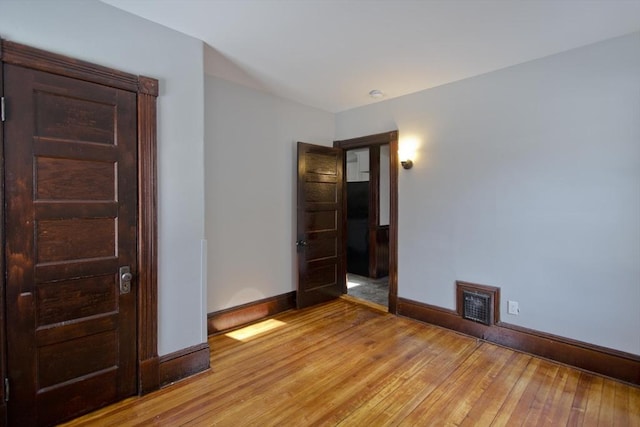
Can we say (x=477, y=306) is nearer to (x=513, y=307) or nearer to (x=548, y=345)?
(x=513, y=307)

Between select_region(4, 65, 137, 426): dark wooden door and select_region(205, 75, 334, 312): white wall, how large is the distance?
1074 millimetres

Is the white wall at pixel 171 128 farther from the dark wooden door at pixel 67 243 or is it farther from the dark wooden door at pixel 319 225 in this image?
the dark wooden door at pixel 319 225

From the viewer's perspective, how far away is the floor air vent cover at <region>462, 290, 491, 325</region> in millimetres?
3027

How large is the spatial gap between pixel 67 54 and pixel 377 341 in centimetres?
330

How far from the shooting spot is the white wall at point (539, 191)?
2359 mm

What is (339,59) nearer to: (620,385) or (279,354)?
(279,354)

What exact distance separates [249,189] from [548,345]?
3270 mm

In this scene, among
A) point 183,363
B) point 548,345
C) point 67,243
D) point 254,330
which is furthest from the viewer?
point 254,330

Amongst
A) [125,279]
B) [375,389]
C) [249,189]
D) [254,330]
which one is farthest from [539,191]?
[125,279]

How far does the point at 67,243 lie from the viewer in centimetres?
187

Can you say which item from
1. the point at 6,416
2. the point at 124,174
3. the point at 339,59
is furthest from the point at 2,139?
the point at 339,59

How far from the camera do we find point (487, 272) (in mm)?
3070

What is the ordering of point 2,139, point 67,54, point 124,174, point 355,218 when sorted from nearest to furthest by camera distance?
point 2,139, point 67,54, point 124,174, point 355,218

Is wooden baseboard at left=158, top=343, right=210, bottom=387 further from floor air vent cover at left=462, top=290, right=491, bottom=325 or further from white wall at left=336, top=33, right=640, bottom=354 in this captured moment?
floor air vent cover at left=462, top=290, right=491, bottom=325
